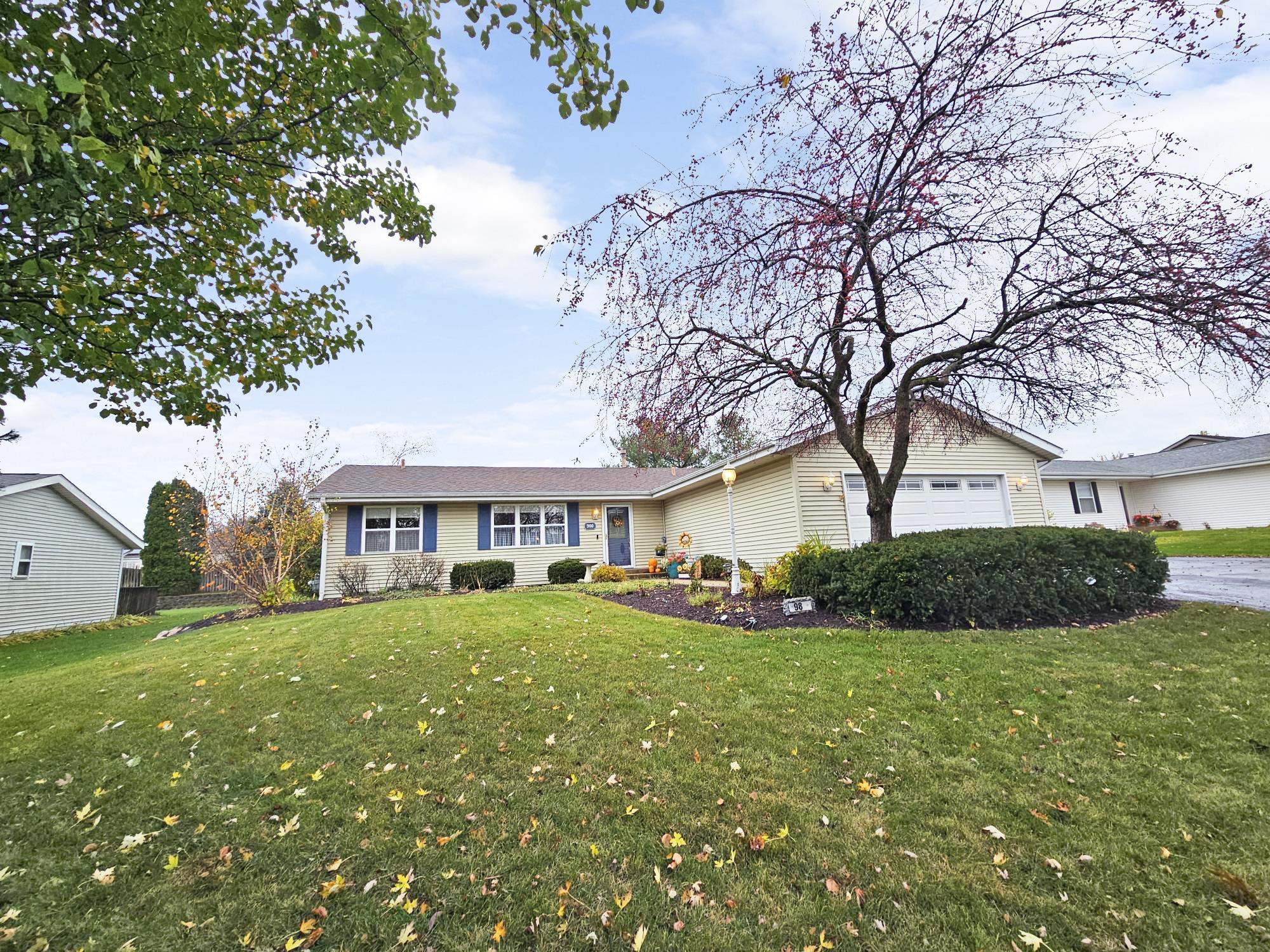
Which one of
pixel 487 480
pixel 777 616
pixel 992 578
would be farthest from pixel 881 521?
pixel 487 480

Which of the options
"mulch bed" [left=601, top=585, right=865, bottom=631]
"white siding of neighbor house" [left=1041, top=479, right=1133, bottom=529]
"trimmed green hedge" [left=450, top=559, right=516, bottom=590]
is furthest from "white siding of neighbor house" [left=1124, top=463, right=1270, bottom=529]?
"trimmed green hedge" [left=450, top=559, right=516, bottom=590]

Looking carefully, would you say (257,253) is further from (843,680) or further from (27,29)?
(843,680)

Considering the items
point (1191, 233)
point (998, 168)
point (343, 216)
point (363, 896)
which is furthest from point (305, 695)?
point (1191, 233)

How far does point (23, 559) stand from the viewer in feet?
43.9

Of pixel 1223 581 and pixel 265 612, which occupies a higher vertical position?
pixel 265 612

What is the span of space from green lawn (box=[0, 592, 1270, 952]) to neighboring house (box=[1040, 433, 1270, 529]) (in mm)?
19806

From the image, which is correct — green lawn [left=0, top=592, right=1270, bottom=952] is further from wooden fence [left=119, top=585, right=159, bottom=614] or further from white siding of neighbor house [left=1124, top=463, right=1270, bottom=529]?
white siding of neighbor house [left=1124, top=463, right=1270, bottom=529]

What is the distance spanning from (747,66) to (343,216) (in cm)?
487

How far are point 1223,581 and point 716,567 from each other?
398 inches

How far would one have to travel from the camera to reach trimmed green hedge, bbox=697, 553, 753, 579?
1411cm

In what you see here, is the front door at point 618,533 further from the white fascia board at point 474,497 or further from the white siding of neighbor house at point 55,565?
the white siding of neighbor house at point 55,565

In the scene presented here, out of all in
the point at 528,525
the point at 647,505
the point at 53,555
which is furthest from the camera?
the point at 647,505

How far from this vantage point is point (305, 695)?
5133mm

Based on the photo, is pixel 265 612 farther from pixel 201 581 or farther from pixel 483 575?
pixel 201 581
